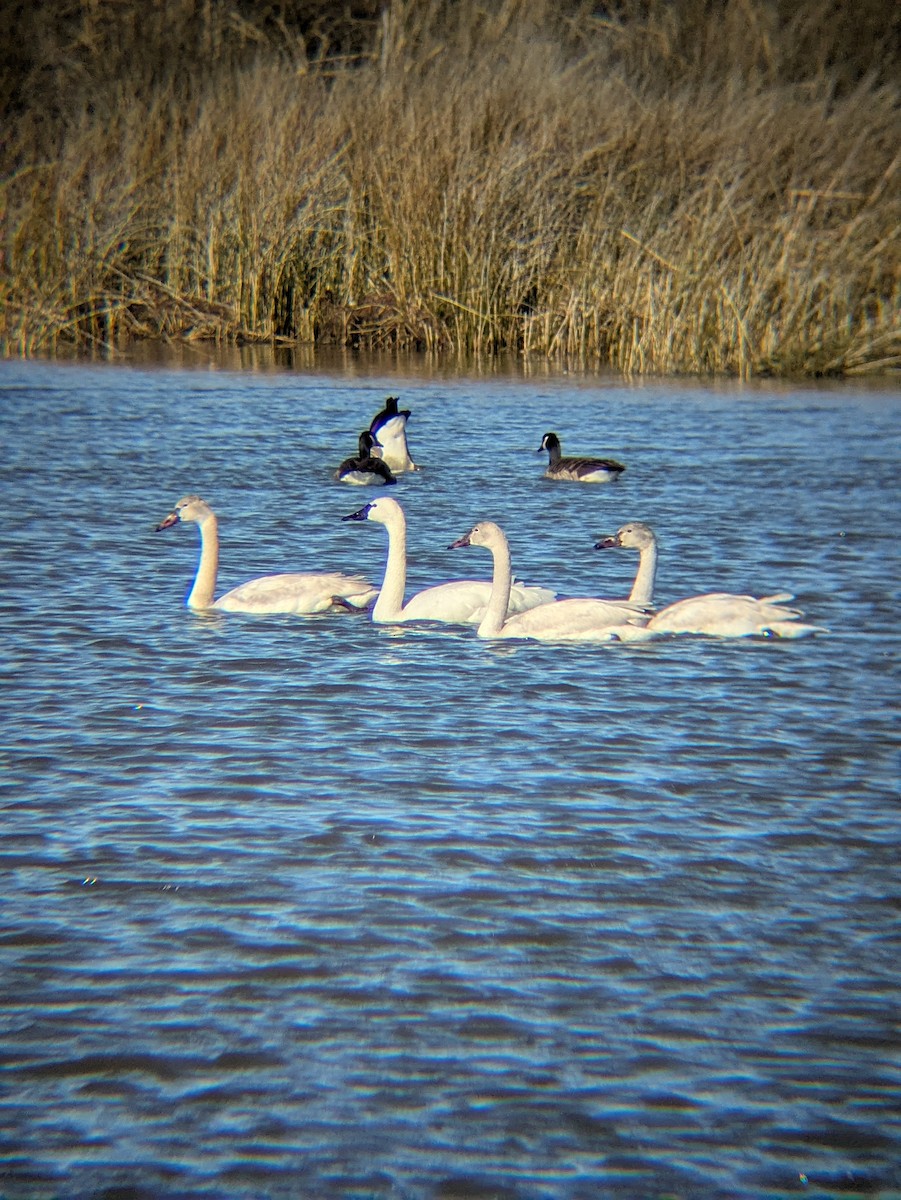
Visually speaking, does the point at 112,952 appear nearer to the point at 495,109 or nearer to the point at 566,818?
the point at 566,818

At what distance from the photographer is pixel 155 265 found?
20234 mm

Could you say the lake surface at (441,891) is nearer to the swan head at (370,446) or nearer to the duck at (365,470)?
the duck at (365,470)

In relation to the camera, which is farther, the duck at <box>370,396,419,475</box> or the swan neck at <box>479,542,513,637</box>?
the duck at <box>370,396,419,475</box>

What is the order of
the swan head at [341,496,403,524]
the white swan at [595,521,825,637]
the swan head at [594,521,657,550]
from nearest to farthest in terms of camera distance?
the white swan at [595,521,825,637] < the swan head at [594,521,657,550] < the swan head at [341,496,403,524]

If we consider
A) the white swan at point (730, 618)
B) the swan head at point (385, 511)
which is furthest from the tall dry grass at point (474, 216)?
the white swan at point (730, 618)

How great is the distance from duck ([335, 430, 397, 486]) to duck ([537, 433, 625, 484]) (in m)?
1.14

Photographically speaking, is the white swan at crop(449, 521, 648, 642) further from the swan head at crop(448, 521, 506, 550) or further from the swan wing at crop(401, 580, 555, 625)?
the swan wing at crop(401, 580, 555, 625)

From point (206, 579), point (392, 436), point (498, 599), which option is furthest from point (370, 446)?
point (498, 599)

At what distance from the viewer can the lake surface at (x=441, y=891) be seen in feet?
11.6

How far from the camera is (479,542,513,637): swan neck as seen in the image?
805 cm

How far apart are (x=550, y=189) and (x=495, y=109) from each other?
1.10m

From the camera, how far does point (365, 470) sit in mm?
12062

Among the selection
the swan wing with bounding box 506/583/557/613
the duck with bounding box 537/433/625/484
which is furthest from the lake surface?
the duck with bounding box 537/433/625/484

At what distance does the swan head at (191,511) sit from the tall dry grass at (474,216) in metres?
9.19
